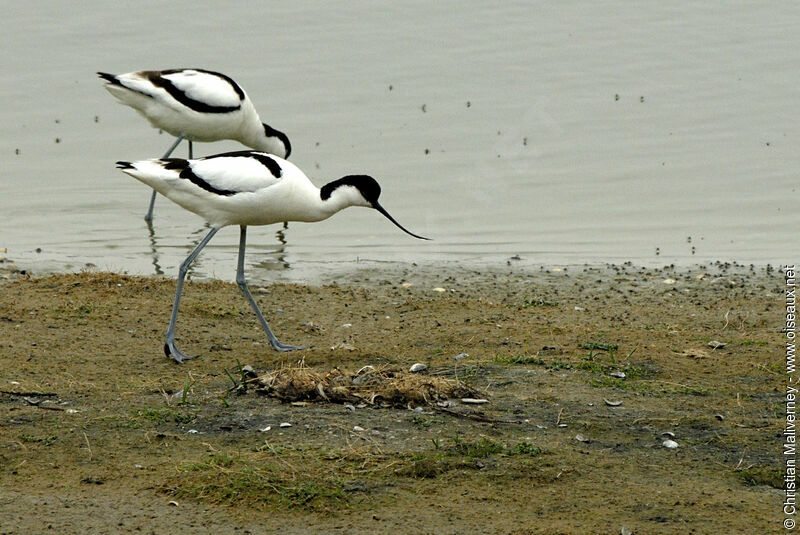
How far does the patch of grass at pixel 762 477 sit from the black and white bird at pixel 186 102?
7.12 meters

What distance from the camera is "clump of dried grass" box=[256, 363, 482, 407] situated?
4820mm

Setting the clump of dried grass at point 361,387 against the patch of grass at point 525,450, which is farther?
the clump of dried grass at point 361,387

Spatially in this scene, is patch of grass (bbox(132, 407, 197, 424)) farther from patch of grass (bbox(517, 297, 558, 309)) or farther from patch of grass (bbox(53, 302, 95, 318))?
patch of grass (bbox(517, 297, 558, 309))

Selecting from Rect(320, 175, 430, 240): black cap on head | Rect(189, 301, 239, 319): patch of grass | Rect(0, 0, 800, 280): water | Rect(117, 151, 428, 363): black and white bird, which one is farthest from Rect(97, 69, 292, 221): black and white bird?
Rect(320, 175, 430, 240): black cap on head

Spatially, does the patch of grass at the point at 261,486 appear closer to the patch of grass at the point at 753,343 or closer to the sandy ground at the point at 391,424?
the sandy ground at the point at 391,424

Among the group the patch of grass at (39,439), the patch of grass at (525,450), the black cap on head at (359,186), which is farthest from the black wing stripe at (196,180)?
the patch of grass at (525,450)

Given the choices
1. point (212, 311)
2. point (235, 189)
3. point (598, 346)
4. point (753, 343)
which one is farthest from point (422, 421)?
point (212, 311)

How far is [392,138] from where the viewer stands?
12430 mm

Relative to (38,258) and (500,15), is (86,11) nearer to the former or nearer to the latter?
(500,15)

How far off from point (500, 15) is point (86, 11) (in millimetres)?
6831

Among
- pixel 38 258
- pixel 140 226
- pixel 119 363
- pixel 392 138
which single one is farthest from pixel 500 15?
pixel 119 363

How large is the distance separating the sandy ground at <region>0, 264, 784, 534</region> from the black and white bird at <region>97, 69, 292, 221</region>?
3.47 meters

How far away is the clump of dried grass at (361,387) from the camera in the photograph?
15.8ft

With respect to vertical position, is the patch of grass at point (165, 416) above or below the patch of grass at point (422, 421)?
below
